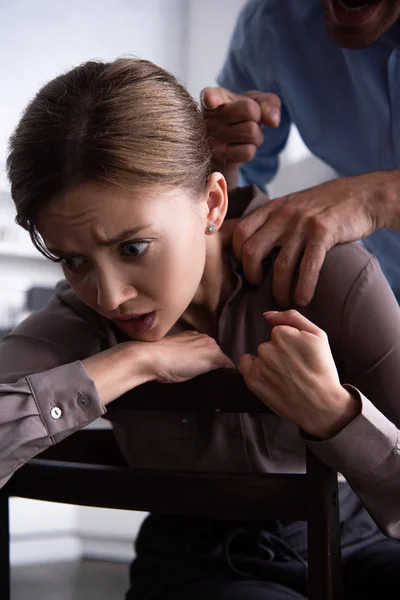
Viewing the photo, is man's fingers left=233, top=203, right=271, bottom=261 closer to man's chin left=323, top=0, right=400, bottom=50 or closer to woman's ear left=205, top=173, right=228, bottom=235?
woman's ear left=205, top=173, right=228, bottom=235

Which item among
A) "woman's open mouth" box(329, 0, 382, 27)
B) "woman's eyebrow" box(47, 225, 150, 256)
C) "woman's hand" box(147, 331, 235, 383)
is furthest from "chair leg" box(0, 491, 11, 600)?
"woman's open mouth" box(329, 0, 382, 27)

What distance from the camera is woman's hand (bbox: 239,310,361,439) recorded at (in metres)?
0.87

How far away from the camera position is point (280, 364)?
896 millimetres

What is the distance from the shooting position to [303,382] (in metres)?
0.88

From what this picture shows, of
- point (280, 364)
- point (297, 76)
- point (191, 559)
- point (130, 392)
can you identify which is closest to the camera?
point (280, 364)

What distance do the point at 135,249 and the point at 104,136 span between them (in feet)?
0.47

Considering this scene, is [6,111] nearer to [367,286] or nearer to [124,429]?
[124,429]

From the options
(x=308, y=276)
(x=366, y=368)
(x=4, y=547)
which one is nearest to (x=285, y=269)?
(x=308, y=276)

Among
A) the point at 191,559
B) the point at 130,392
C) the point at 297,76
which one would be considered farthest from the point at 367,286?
the point at 297,76

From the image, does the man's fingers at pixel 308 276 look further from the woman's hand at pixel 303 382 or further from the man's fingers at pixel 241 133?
the man's fingers at pixel 241 133

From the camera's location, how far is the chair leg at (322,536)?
87 cm

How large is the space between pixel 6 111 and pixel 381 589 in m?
1.96

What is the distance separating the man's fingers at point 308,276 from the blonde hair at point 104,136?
18cm

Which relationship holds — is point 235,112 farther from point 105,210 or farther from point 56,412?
point 56,412
